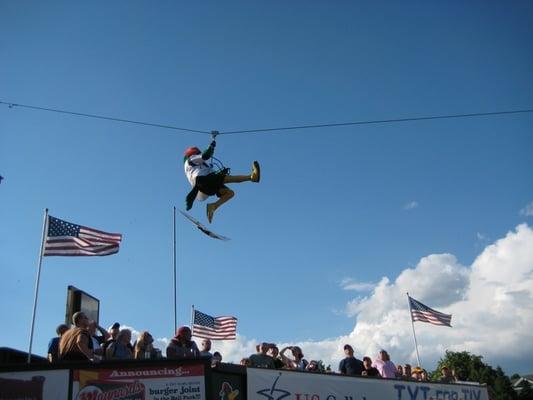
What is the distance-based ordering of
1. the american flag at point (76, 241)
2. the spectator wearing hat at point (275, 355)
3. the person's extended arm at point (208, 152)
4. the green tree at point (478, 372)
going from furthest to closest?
the green tree at point (478, 372), the american flag at point (76, 241), the person's extended arm at point (208, 152), the spectator wearing hat at point (275, 355)

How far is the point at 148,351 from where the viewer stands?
26.1ft

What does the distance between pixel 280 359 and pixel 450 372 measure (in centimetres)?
525

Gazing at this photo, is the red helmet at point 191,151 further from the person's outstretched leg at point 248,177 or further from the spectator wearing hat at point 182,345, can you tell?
the spectator wearing hat at point 182,345

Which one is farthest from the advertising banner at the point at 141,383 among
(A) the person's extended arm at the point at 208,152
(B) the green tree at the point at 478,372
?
(B) the green tree at the point at 478,372

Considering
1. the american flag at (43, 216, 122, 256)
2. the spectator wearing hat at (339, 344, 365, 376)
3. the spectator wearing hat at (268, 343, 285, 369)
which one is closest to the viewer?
the spectator wearing hat at (268, 343, 285, 369)

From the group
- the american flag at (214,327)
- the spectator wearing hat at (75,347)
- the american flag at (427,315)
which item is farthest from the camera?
the american flag at (427,315)

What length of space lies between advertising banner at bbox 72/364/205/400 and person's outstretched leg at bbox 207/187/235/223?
14.4 ft

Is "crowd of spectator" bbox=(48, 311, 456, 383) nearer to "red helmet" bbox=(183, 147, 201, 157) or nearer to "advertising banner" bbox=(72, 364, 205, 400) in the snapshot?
"advertising banner" bbox=(72, 364, 205, 400)

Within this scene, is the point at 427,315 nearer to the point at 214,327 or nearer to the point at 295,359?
the point at 214,327

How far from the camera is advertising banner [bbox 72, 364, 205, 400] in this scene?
20.7 ft

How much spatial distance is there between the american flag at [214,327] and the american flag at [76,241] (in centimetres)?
682

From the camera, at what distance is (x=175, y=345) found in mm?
8039

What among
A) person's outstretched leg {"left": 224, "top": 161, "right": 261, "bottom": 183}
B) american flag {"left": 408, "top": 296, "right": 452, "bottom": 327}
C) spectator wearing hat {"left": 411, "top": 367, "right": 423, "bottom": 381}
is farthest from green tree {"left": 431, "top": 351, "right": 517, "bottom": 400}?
person's outstretched leg {"left": 224, "top": 161, "right": 261, "bottom": 183}

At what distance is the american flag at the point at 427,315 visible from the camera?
66.9ft
